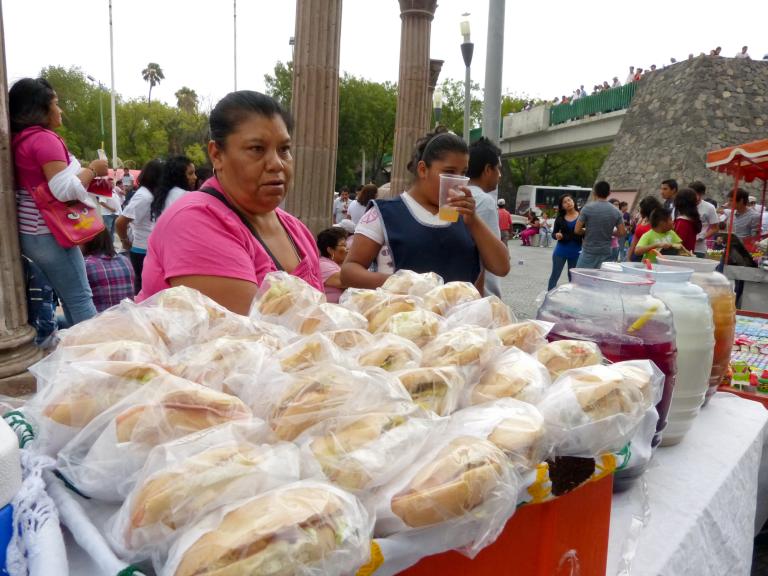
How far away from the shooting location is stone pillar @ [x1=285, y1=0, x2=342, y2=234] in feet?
22.3

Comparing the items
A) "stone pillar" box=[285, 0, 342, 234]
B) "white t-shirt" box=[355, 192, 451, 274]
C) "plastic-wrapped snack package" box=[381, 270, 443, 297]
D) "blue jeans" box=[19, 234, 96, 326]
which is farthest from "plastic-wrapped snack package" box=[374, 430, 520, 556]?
"stone pillar" box=[285, 0, 342, 234]

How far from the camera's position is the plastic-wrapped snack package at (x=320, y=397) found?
86 cm

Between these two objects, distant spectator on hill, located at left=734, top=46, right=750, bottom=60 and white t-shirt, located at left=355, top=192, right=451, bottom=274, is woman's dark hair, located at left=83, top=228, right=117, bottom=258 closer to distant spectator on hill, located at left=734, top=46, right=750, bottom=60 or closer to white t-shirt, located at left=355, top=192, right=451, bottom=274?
white t-shirt, located at left=355, top=192, right=451, bottom=274

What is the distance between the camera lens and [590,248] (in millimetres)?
9180

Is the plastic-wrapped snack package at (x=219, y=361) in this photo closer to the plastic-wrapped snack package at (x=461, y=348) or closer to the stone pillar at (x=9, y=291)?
the plastic-wrapped snack package at (x=461, y=348)

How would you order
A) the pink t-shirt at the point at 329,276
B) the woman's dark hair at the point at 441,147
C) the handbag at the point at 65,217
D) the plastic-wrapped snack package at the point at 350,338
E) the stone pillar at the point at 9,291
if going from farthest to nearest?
the handbag at the point at 65,217 → the stone pillar at the point at 9,291 → the pink t-shirt at the point at 329,276 → the woman's dark hair at the point at 441,147 → the plastic-wrapped snack package at the point at 350,338

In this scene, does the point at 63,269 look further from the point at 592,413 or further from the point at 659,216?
the point at 659,216

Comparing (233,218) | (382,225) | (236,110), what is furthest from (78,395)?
(382,225)

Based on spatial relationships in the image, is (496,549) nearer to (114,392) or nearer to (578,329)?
(114,392)

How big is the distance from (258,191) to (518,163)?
51.6m

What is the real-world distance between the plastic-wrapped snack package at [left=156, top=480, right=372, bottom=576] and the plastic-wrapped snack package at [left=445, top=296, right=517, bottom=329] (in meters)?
0.79

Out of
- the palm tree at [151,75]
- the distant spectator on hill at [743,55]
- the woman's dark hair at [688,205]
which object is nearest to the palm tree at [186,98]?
the palm tree at [151,75]

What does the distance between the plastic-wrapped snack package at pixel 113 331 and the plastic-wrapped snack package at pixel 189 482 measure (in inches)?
15.9

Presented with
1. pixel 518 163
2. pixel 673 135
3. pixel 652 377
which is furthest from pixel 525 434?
pixel 518 163
